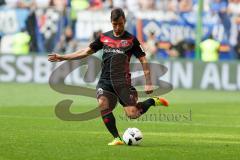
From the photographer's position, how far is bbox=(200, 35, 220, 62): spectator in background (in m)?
29.4

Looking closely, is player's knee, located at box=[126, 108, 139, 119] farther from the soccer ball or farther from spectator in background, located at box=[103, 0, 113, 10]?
spectator in background, located at box=[103, 0, 113, 10]

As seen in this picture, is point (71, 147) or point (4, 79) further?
point (4, 79)

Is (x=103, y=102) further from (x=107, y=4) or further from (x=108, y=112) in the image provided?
(x=107, y=4)

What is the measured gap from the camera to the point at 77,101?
Result: 2309cm

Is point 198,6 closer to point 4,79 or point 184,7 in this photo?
point 184,7

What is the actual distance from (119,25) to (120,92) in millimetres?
1099

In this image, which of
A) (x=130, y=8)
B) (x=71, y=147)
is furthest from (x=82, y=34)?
(x=71, y=147)

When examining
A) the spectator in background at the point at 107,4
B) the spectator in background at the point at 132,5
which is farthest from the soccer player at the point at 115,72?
the spectator in background at the point at 107,4

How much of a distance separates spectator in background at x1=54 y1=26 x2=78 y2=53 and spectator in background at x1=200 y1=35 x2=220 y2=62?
453 cm

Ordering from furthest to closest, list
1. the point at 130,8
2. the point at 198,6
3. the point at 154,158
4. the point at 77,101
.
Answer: the point at 130,8, the point at 198,6, the point at 77,101, the point at 154,158

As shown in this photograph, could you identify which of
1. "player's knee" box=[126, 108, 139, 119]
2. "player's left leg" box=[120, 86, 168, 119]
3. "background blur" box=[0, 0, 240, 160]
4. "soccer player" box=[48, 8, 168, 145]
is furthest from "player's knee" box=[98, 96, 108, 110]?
"background blur" box=[0, 0, 240, 160]

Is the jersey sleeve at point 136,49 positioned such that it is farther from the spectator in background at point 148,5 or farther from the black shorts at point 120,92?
the spectator in background at point 148,5

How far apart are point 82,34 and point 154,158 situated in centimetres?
1825

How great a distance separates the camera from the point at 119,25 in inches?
492
